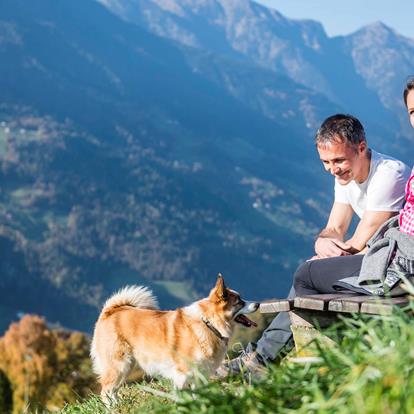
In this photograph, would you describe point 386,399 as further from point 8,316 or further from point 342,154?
point 8,316


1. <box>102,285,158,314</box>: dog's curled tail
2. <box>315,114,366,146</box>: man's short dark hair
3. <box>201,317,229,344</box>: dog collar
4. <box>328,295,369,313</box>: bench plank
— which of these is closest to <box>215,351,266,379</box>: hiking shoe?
<box>201,317,229,344</box>: dog collar

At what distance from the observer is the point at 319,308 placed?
4.70m

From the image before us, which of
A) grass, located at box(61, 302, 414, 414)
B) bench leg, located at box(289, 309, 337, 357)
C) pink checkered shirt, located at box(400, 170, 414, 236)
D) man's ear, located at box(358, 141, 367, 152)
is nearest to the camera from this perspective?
grass, located at box(61, 302, 414, 414)

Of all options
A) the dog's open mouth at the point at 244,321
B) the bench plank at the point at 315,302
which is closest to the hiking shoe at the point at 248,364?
the dog's open mouth at the point at 244,321

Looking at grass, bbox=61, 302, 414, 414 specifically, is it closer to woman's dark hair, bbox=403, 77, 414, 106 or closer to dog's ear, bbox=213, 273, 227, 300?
woman's dark hair, bbox=403, 77, 414, 106

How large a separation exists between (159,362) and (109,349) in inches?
26.3

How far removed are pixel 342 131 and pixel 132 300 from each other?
3.41 meters

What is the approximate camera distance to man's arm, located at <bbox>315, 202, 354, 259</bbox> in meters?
6.24

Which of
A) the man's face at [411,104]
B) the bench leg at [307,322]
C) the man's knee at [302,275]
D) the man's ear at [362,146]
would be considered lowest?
the bench leg at [307,322]

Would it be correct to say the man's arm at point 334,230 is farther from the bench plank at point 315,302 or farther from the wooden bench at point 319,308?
the bench plank at point 315,302

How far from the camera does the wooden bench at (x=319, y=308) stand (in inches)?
170

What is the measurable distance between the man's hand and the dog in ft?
3.61

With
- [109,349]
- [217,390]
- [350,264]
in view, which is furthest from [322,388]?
[109,349]

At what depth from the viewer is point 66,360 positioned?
5891 centimetres
